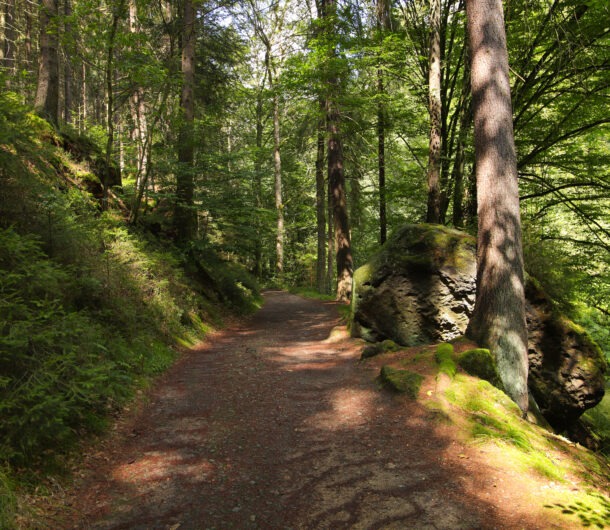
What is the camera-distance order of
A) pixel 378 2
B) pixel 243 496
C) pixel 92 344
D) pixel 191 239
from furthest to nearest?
pixel 191 239 → pixel 378 2 → pixel 92 344 → pixel 243 496

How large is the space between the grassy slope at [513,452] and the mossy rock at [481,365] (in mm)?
154

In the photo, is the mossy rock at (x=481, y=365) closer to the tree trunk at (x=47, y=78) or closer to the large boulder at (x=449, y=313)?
the large boulder at (x=449, y=313)

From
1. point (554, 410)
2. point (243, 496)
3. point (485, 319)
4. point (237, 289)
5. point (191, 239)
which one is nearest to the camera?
point (243, 496)

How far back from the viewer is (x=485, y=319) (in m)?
5.97

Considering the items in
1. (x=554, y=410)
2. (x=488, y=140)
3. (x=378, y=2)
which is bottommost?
(x=554, y=410)

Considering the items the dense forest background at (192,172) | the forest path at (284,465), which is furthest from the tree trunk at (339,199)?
the forest path at (284,465)

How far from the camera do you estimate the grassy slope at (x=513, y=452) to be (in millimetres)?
3371

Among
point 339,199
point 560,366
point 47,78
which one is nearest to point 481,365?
point 560,366

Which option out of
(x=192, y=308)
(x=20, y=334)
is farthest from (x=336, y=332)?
(x=20, y=334)

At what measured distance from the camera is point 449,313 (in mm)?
8195

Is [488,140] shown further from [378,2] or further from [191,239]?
[191,239]

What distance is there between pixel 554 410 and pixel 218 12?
57.2ft

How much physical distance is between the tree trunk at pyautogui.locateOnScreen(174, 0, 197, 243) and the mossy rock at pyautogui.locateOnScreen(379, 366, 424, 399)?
8.13 meters

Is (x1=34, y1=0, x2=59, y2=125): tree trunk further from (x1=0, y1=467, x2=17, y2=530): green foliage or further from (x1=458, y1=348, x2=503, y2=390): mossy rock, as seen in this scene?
(x1=458, y1=348, x2=503, y2=390): mossy rock
